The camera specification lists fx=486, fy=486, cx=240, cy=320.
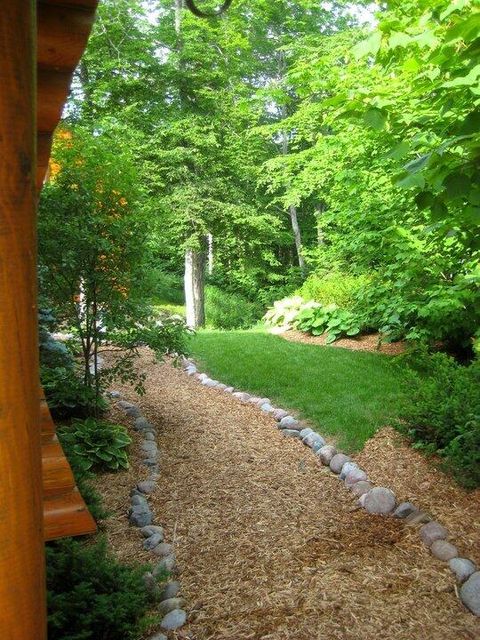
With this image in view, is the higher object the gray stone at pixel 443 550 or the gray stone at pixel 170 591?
the gray stone at pixel 443 550

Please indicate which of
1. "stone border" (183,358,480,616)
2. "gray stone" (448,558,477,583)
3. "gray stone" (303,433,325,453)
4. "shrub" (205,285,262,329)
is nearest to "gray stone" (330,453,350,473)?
"stone border" (183,358,480,616)

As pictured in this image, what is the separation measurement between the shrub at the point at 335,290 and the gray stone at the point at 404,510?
658 cm

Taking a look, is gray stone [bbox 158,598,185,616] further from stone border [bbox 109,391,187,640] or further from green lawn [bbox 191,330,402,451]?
green lawn [bbox 191,330,402,451]

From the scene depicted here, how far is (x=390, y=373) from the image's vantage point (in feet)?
21.2

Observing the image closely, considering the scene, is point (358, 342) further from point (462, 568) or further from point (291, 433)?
point (462, 568)

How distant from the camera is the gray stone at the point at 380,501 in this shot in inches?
137

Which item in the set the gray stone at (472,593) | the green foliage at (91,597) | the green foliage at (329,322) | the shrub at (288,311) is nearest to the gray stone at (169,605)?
the green foliage at (91,597)

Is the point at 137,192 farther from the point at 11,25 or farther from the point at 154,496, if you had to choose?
the point at 11,25

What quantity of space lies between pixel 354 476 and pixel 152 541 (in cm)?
171

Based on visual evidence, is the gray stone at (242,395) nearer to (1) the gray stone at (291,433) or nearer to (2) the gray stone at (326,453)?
(1) the gray stone at (291,433)

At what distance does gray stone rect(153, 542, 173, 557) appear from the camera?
3033 mm

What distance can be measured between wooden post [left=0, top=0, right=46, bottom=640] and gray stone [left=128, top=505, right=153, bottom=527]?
2.69m

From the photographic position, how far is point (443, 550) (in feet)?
9.50

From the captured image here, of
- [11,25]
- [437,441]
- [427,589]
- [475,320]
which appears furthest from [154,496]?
[475,320]
